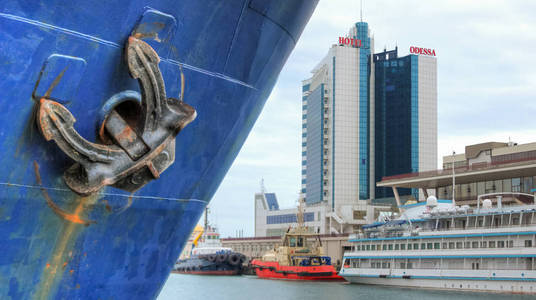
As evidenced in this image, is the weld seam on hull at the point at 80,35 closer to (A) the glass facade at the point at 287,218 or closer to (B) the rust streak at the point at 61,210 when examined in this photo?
(B) the rust streak at the point at 61,210

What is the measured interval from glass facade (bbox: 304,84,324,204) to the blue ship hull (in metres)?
93.7

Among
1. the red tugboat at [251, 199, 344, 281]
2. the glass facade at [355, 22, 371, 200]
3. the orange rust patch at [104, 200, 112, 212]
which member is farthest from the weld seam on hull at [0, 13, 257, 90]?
the glass facade at [355, 22, 371, 200]

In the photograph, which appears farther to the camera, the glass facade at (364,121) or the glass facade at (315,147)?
the glass facade at (364,121)

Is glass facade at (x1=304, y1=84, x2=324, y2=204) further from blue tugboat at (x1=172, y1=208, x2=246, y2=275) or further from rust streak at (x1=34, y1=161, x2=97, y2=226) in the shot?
rust streak at (x1=34, y1=161, x2=97, y2=226)

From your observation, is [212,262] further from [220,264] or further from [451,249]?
[451,249]

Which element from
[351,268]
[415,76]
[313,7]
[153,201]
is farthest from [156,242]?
[415,76]

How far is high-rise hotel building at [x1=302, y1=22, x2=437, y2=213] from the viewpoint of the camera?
328 feet

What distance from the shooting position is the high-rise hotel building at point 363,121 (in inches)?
3942

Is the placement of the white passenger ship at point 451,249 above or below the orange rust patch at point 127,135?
below

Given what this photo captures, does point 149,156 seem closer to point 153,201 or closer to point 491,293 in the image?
point 153,201

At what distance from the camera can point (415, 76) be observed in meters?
105

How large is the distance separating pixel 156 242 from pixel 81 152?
173 centimetres

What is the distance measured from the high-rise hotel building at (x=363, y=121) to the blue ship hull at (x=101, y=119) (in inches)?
3630

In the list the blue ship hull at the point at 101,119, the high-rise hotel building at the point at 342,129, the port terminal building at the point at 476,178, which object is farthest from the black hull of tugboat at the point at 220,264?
the blue ship hull at the point at 101,119
